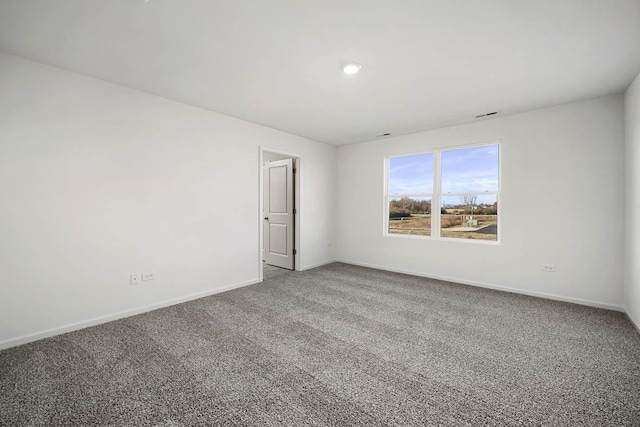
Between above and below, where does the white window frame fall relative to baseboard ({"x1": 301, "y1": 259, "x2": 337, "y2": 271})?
above

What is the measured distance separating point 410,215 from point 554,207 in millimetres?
2016

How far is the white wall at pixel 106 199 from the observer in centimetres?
239

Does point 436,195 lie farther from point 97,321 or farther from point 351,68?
point 97,321

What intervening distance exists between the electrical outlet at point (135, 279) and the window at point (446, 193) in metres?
3.99

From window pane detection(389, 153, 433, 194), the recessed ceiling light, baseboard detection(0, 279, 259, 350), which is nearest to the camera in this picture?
baseboard detection(0, 279, 259, 350)

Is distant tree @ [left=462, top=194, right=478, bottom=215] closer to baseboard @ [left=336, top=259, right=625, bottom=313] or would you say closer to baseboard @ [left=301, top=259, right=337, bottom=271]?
baseboard @ [left=336, top=259, right=625, bottom=313]

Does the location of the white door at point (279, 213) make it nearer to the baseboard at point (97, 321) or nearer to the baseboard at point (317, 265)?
the baseboard at point (317, 265)

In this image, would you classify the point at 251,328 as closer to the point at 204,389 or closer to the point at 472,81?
the point at 204,389

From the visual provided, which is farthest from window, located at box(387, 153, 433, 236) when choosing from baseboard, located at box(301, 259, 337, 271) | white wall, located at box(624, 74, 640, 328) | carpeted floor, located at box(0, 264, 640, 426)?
white wall, located at box(624, 74, 640, 328)

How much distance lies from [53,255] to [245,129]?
267cm

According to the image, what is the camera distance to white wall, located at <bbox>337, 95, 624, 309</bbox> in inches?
127

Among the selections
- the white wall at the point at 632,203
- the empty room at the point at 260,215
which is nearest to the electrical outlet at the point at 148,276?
the empty room at the point at 260,215

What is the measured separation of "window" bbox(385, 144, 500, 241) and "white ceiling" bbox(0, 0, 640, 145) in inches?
41.9

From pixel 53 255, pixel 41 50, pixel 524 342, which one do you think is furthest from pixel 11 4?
pixel 524 342
